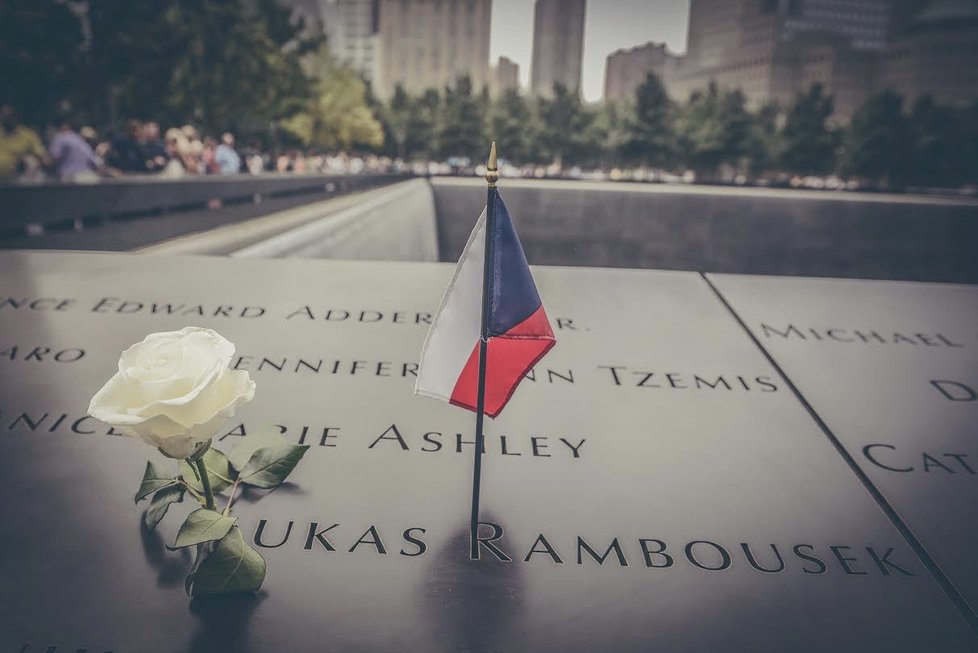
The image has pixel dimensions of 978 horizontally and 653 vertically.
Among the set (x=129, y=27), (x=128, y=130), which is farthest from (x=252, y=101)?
(x=128, y=130)

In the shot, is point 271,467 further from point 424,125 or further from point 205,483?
point 424,125

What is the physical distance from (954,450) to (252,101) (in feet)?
115

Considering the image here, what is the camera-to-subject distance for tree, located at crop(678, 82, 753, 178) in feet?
184

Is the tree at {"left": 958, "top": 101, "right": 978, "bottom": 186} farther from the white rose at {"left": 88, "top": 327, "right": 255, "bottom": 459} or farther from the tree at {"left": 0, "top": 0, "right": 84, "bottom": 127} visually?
the white rose at {"left": 88, "top": 327, "right": 255, "bottom": 459}

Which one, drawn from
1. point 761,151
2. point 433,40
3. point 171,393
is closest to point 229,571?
point 171,393

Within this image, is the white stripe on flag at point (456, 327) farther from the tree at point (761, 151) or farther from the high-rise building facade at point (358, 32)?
the high-rise building facade at point (358, 32)

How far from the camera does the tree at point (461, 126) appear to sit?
6269 centimetres

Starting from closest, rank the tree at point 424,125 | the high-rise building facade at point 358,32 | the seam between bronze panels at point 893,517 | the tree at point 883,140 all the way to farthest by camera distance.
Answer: the seam between bronze panels at point 893,517 < the tree at point 883,140 < the tree at point 424,125 < the high-rise building facade at point 358,32

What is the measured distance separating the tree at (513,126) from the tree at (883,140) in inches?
1041

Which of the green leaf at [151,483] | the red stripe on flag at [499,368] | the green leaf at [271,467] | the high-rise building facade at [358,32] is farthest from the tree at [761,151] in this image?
the high-rise building facade at [358,32]

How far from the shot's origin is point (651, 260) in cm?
2623

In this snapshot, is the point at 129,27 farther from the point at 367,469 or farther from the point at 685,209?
the point at 367,469

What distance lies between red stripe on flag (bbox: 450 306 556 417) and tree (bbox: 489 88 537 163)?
6109 centimetres

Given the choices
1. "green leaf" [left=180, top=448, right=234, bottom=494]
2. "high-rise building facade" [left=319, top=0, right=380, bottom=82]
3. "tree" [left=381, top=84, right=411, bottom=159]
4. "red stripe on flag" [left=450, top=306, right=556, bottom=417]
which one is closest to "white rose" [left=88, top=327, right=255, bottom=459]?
"green leaf" [left=180, top=448, right=234, bottom=494]
